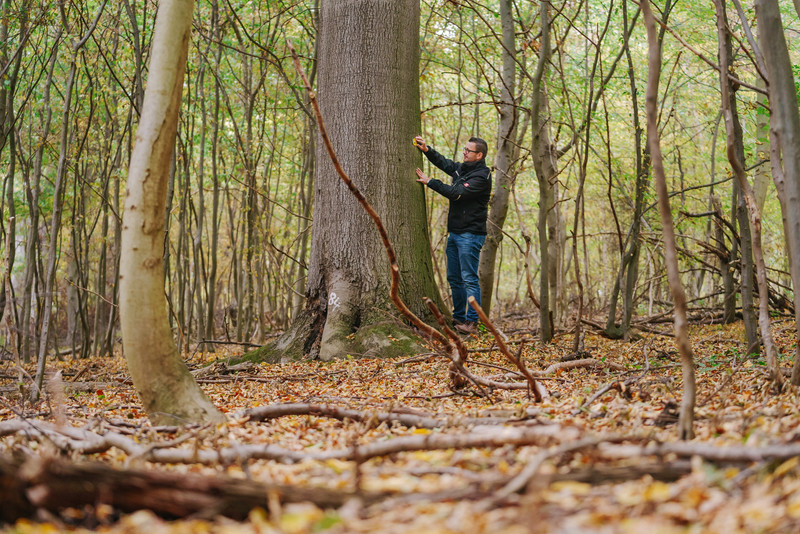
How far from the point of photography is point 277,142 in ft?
36.1

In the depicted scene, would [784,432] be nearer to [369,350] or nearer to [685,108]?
[369,350]

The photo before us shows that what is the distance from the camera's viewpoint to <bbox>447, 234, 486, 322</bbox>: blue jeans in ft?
19.8

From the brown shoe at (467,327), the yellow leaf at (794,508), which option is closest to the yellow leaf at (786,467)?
the yellow leaf at (794,508)

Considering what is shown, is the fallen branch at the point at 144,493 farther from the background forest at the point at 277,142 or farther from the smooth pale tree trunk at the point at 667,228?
the background forest at the point at 277,142

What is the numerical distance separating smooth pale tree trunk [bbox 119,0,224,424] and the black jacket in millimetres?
3427

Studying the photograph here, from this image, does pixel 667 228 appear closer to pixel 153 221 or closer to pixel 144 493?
pixel 144 493

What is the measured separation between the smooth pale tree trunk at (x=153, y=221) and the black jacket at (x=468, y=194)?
135 inches

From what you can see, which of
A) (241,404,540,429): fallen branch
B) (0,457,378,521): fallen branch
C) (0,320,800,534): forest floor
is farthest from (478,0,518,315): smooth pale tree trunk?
(0,457,378,521): fallen branch

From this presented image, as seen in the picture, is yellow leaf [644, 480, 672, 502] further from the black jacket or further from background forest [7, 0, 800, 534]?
the black jacket

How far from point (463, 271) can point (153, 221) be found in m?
3.79

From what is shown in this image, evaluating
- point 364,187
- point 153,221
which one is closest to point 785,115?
point 153,221

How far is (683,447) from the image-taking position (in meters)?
1.76

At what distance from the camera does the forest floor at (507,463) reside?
1.43m

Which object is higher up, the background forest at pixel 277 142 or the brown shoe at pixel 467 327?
the background forest at pixel 277 142
